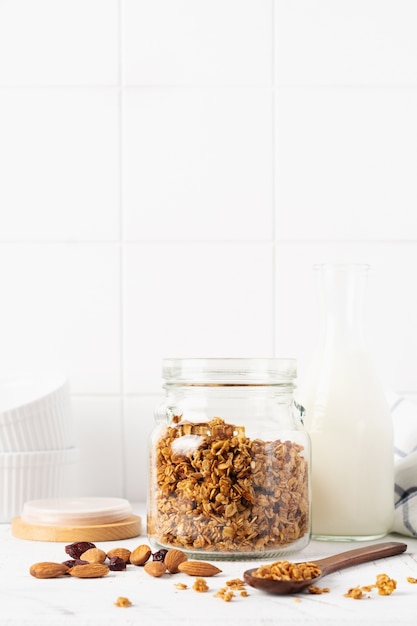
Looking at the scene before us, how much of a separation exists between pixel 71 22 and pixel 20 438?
624 mm

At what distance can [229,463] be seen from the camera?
0.79m

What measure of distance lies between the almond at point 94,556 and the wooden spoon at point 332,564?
0.49 ft

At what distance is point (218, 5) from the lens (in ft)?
4.18

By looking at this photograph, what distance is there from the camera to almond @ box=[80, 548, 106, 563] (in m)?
0.79

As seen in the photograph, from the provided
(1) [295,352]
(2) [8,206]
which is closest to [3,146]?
(2) [8,206]

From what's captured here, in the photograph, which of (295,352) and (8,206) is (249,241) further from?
(8,206)

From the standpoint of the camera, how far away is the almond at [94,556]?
79 cm

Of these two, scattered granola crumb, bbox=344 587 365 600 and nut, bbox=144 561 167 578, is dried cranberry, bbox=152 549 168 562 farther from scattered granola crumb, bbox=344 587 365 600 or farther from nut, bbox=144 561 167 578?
scattered granola crumb, bbox=344 587 365 600

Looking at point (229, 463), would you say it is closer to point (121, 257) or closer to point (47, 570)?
point (47, 570)

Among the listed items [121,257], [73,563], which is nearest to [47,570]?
[73,563]

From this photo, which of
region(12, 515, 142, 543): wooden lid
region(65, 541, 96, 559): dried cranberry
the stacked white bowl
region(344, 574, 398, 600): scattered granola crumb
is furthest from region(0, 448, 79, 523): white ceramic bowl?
region(344, 574, 398, 600): scattered granola crumb

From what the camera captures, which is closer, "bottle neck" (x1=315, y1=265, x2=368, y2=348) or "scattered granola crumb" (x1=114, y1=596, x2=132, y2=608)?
"scattered granola crumb" (x1=114, y1=596, x2=132, y2=608)

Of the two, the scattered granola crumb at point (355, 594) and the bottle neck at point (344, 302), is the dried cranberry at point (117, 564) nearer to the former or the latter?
the scattered granola crumb at point (355, 594)

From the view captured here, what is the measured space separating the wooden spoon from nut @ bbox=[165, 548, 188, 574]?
2.7 inches
